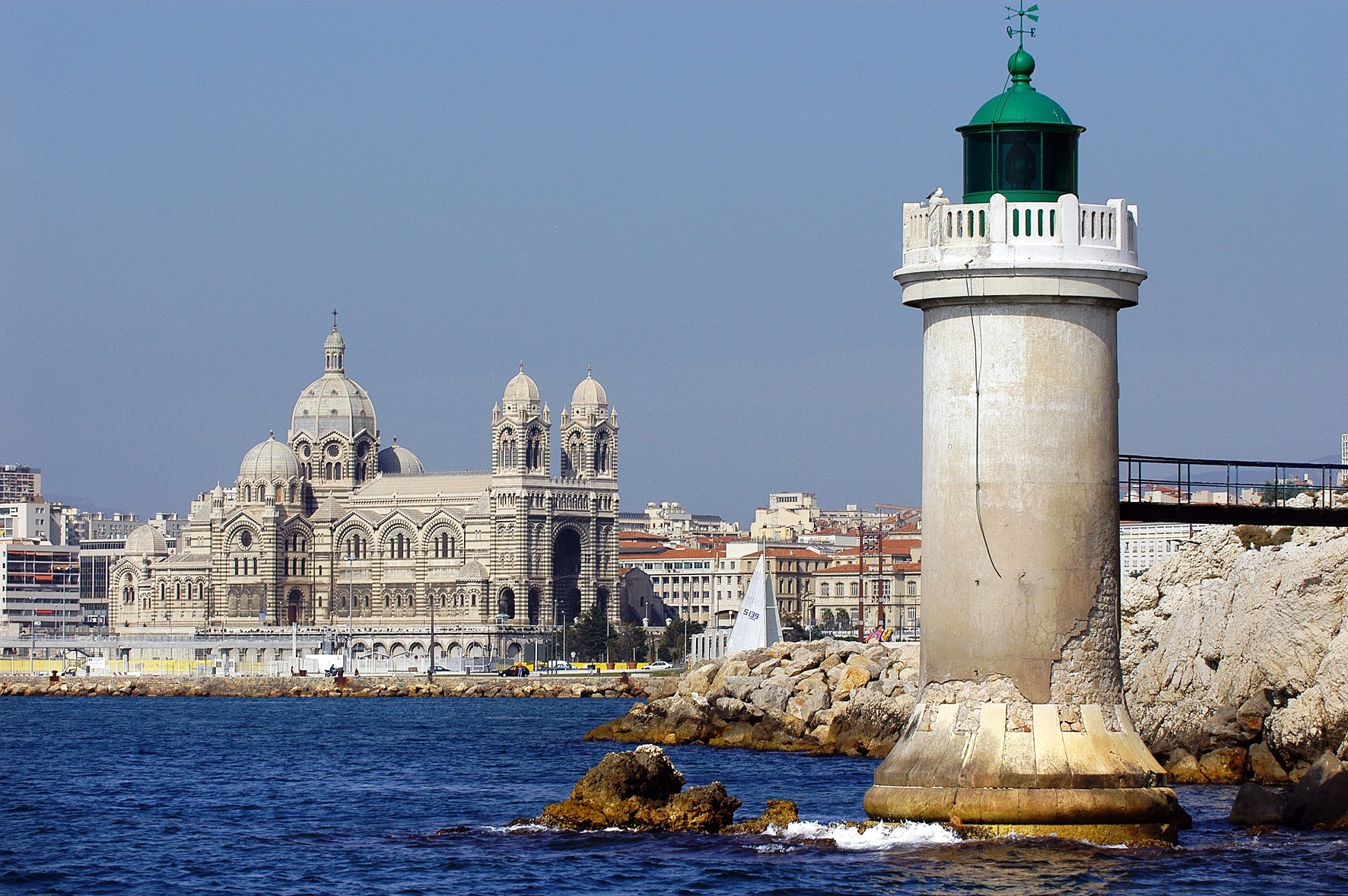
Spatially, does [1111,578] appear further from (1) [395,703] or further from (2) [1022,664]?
(1) [395,703]

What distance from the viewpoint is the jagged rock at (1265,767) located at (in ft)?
82.5

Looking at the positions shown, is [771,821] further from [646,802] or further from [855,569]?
[855,569]

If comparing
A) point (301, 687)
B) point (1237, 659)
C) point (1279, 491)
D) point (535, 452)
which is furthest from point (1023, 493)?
point (535, 452)

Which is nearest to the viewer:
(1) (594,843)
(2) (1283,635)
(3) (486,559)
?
(1) (594,843)

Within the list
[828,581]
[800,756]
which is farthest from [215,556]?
[800,756]

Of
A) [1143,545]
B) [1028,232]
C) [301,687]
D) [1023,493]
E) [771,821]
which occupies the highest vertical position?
[1028,232]

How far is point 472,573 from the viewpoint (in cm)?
13175

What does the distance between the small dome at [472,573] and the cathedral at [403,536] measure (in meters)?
0.12

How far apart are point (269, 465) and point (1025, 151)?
127752mm

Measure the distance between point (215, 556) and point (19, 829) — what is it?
384ft

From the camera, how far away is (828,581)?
157 metres

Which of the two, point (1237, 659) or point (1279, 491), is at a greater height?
point (1279, 491)

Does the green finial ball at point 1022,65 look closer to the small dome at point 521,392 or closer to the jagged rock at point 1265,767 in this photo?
the jagged rock at point 1265,767

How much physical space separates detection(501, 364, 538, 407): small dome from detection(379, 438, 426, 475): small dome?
16.7 metres
